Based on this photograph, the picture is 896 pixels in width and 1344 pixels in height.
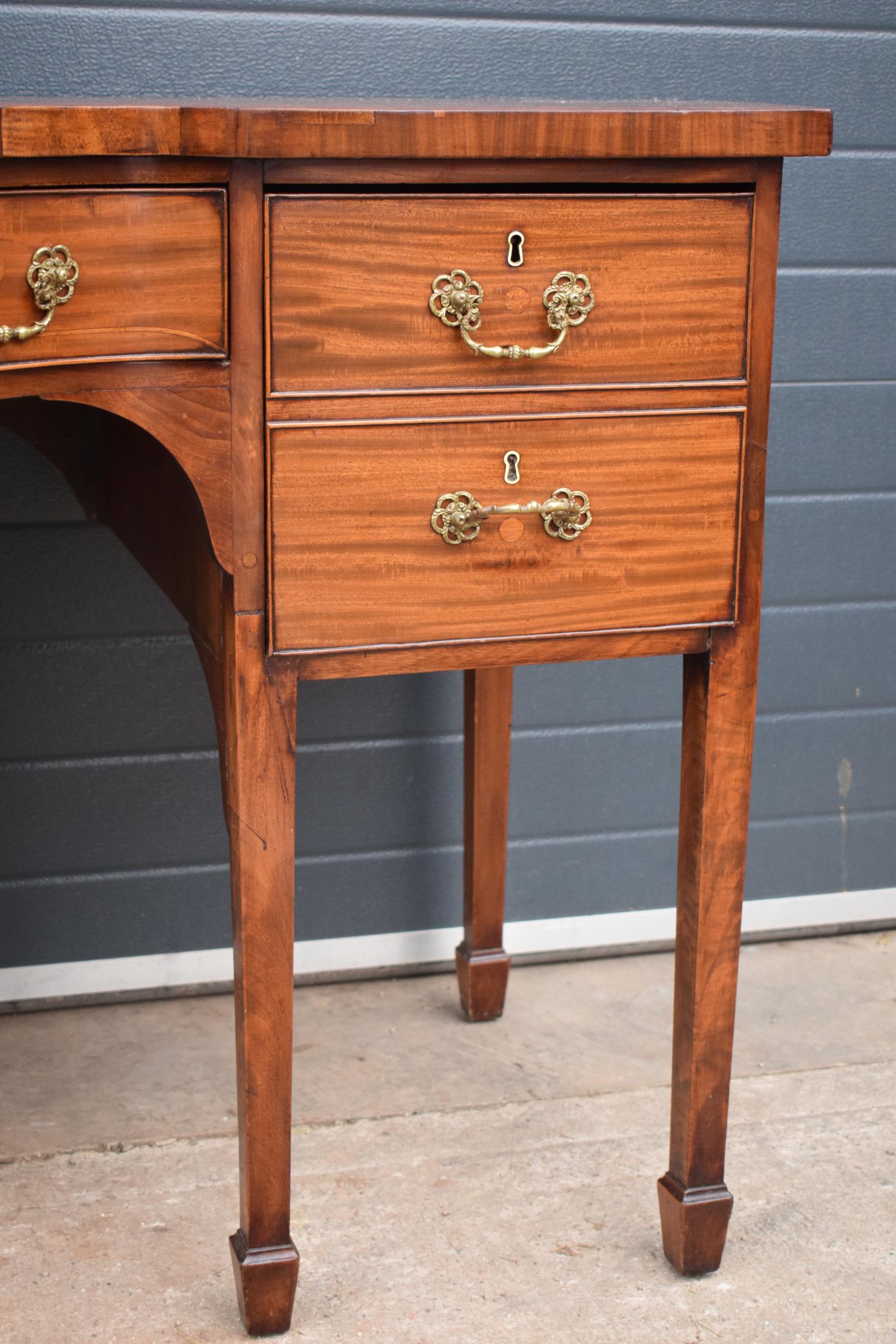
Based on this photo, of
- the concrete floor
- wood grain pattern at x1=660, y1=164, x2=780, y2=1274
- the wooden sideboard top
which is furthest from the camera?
the concrete floor

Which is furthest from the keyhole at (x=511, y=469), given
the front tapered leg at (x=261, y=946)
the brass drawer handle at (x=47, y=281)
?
the brass drawer handle at (x=47, y=281)

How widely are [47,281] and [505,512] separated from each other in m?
0.40

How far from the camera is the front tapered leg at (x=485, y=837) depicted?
1.88 metres

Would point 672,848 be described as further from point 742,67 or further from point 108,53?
point 108,53

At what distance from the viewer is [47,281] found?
3.60 feet

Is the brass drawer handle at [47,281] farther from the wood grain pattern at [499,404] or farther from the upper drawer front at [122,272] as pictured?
the wood grain pattern at [499,404]

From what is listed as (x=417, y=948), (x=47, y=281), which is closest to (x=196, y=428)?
(x=47, y=281)

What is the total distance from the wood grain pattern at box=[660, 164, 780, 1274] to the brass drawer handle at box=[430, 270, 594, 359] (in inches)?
6.4

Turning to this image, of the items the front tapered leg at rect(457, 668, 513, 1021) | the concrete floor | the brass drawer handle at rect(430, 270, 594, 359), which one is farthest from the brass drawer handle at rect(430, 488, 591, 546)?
the concrete floor

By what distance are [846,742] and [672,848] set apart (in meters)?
0.30

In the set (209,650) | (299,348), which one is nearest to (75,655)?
(209,650)

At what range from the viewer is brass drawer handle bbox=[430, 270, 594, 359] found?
1.18 meters

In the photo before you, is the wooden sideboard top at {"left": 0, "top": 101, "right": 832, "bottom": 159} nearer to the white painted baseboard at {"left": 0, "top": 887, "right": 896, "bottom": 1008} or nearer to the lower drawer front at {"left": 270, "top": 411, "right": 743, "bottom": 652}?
the lower drawer front at {"left": 270, "top": 411, "right": 743, "bottom": 652}

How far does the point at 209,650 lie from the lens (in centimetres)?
134
